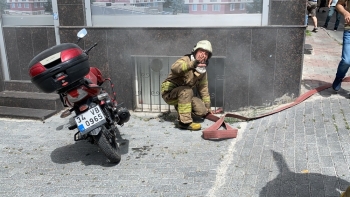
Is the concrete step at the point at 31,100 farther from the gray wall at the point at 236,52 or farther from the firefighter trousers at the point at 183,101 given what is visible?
the firefighter trousers at the point at 183,101

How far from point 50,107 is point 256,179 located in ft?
13.1

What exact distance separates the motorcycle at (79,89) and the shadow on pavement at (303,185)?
1750 mm

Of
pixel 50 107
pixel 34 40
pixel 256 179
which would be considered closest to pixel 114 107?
pixel 256 179

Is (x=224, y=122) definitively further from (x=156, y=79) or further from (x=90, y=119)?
(x=90, y=119)

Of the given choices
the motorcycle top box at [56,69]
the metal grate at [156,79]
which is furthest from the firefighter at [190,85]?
the motorcycle top box at [56,69]

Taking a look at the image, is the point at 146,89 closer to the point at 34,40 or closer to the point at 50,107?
the point at 50,107

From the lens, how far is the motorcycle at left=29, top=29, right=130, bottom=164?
3668 mm

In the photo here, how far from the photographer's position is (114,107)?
171 inches

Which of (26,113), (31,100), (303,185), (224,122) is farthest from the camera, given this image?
(31,100)

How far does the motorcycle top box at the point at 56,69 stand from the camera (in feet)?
12.0

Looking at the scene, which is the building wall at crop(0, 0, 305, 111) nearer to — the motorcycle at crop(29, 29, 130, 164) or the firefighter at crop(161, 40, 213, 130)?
the firefighter at crop(161, 40, 213, 130)

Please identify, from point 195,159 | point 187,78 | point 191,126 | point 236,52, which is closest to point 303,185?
point 195,159

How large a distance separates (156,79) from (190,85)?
3.73 ft

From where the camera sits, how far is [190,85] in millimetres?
5109
